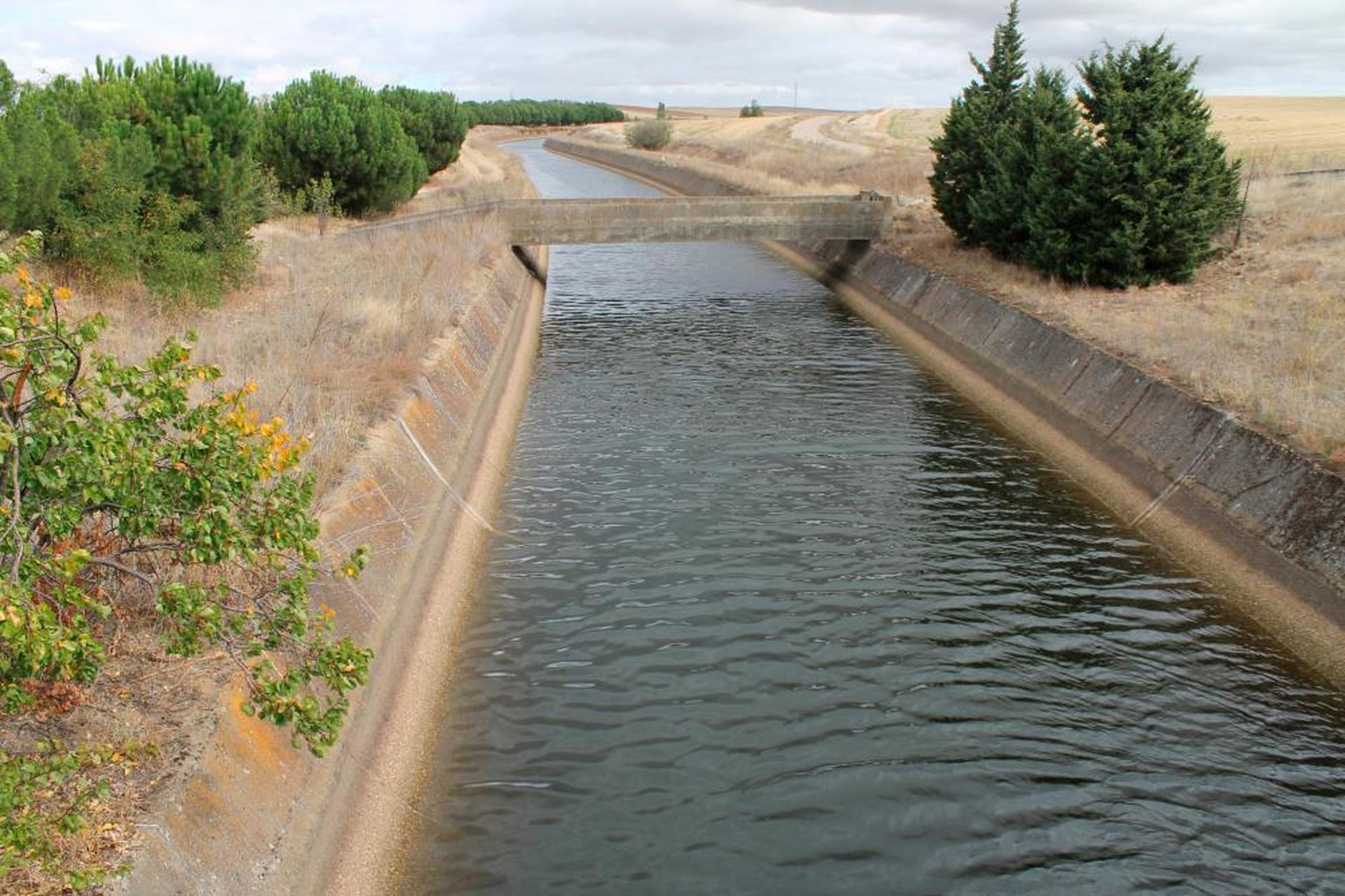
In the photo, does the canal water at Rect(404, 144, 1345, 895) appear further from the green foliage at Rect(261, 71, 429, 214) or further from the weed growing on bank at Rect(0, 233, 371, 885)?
the green foliage at Rect(261, 71, 429, 214)

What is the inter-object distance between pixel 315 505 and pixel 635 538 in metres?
4.61

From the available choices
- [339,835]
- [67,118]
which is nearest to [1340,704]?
[339,835]

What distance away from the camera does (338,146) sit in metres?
30.8

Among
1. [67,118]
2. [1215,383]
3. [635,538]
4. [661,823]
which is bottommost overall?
[661,823]

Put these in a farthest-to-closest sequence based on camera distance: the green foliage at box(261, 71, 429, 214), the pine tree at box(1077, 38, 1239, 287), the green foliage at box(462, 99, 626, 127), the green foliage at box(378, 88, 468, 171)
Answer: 1. the green foliage at box(462, 99, 626, 127)
2. the green foliage at box(378, 88, 468, 171)
3. the green foliage at box(261, 71, 429, 214)
4. the pine tree at box(1077, 38, 1239, 287)

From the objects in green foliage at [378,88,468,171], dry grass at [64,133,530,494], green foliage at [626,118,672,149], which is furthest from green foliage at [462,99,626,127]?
dry grass at [64,133,530,494]

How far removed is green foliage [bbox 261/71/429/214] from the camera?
101 ft

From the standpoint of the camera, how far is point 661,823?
8.58m

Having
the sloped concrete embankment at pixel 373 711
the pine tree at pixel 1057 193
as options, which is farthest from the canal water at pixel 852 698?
the pine tree at pixel 1057 193

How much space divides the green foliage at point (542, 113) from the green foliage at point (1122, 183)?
137 meters

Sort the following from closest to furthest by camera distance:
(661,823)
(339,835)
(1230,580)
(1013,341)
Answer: (339,835) → (661,823) → (1230,580) → (1013,341)

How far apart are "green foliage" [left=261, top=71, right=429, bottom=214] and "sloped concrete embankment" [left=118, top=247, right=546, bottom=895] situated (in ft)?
50.8

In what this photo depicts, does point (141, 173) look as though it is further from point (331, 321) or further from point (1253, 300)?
point (1253, 300)

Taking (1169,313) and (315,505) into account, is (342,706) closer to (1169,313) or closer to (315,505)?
(315,505)
